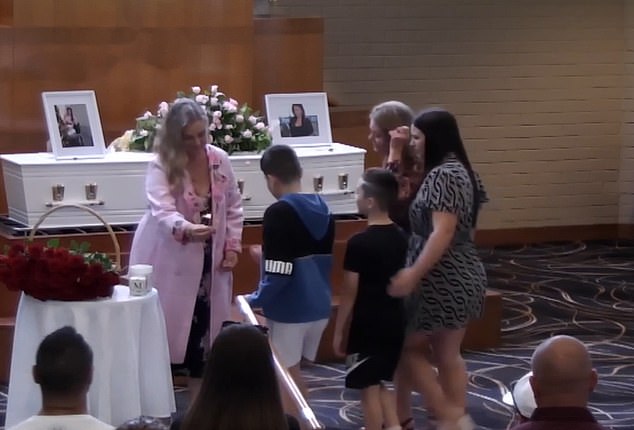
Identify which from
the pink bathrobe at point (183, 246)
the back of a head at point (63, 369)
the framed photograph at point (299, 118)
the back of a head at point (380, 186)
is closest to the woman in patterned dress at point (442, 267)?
the back of a head at point (380, 186)

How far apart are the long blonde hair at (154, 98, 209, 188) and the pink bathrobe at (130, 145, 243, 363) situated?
39 millimetres

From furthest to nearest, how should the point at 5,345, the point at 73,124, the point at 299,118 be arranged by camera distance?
the point at 299,118
the point at 73,124
the point at 5,345

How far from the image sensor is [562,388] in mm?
3189

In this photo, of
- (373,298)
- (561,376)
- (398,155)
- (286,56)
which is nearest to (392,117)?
(398,155)

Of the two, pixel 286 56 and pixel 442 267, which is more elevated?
pixel 286 56

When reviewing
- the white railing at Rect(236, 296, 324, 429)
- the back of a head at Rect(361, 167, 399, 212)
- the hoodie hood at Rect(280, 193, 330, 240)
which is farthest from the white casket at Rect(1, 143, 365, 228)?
the white railing at Rect(236, 296, 324, 429)

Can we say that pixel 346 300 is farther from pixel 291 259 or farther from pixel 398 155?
pixel 398 155

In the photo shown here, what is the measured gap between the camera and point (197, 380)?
18.6 ft

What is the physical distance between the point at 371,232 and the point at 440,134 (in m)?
0.44

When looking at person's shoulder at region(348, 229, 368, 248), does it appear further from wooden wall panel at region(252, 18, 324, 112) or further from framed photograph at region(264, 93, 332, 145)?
wooden wall panel at region(252, 18, 324, 112)

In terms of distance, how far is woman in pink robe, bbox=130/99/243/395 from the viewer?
5.38 metres

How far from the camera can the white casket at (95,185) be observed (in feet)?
21.4

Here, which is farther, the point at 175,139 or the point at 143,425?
the point at 175,139

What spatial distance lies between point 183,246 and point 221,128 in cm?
143
